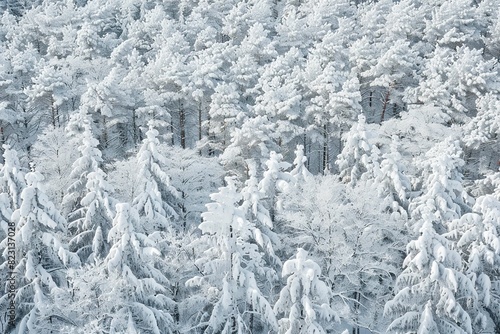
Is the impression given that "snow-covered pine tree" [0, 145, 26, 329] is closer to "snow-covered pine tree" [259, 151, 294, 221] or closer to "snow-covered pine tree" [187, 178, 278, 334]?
"snow-covered pine tree" [187, 178, 278, 334]

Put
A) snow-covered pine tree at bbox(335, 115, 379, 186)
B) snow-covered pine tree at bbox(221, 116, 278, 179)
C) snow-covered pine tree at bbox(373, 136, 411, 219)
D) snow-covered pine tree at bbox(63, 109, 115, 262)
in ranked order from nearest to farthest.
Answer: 1. snow-covered pine tree at bbox(63, 109, 115, 262)
2. snow-covered pine tree at bbox(373, 136, 411, 219)
3. snow-covered pine tree at bbox(335, 115, 379, 186)
4. snow-covered pine tree at bbox(221, 116, 278, 179)

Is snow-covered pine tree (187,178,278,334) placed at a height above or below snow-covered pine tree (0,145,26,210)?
below

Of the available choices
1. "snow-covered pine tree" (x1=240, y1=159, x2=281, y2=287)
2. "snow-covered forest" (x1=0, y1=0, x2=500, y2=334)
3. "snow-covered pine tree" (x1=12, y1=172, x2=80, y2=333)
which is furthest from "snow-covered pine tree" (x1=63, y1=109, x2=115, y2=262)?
"snow-covered pine tree" (x1=240, y1=159, x2=281, y2=287)

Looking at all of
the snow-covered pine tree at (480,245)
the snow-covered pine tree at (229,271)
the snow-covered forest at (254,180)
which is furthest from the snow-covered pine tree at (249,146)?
the snow-covered pine tree at (480,245)

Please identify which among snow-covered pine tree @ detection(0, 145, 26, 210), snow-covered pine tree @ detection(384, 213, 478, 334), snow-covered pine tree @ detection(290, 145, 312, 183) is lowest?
snow-covered pine tree @ detection(384, 213, 478, 334)

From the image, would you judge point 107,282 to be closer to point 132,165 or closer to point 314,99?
point 132,165

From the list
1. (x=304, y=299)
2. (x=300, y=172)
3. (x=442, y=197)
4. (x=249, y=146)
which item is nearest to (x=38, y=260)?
(x=304, y=299)

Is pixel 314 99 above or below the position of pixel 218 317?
above

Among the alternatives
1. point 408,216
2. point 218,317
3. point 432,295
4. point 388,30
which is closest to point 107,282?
point 218,317
